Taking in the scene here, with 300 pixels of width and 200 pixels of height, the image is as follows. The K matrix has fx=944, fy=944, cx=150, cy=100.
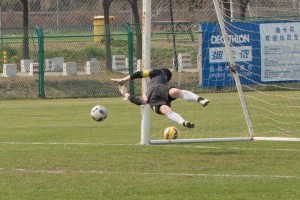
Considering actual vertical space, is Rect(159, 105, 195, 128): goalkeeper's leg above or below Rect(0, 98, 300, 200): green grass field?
above

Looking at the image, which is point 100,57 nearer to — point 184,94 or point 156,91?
point 156,91

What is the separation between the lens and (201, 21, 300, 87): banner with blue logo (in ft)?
97.6

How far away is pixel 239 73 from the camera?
25.5 meters

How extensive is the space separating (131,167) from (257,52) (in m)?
17.0

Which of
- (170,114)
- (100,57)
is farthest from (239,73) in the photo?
(100,57)

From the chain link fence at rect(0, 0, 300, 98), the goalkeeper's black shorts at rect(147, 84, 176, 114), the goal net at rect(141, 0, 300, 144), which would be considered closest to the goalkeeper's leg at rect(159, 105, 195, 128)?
the goalkeeper's black shorts at rect(147, 84, 176, 114)

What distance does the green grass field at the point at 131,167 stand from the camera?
12.1 meters

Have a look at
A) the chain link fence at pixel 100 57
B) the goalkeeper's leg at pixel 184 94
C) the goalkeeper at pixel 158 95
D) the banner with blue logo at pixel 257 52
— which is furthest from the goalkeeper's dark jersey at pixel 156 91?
the chain link fence at pixel 100 57

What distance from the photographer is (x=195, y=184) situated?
12.8 metres

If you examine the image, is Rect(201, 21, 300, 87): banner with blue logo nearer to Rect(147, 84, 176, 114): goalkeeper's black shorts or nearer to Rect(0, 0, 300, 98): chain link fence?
Rect(0, 0, 300, 98): chain link fence

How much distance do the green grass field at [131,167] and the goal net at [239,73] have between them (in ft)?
4.93

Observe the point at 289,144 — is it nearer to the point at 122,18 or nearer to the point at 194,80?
the point at 194,80

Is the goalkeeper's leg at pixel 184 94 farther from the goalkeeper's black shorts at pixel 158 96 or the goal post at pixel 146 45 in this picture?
the goal post at pixel 146 45

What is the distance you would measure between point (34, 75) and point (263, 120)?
51.0 ft
